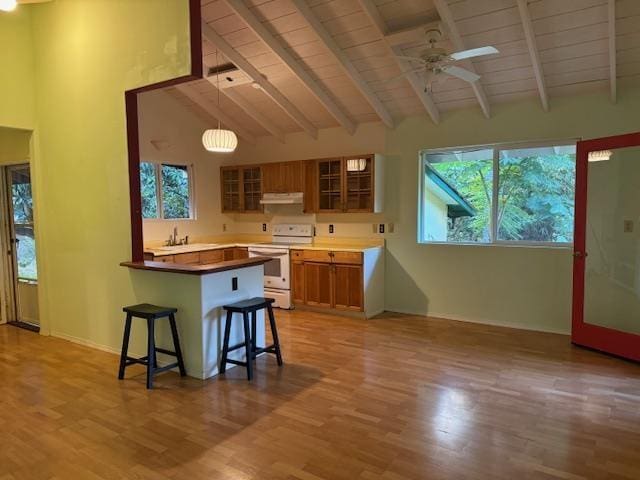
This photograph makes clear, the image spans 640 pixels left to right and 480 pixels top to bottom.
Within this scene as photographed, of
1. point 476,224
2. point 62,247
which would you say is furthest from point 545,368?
point 62,247

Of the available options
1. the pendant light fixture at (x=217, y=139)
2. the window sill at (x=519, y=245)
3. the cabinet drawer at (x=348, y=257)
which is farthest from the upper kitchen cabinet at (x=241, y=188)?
the window sill at (x=519, y=245)

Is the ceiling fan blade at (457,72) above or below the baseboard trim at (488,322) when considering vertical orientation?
above

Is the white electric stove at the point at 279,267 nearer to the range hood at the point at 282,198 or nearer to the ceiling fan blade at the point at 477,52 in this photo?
the range hood at the point at 282,198

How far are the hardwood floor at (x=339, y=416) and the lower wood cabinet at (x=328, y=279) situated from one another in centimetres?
111

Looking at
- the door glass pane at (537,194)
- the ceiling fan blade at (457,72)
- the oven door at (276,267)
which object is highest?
the ceiling fan blade at (457,72)

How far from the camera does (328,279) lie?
5.53 m

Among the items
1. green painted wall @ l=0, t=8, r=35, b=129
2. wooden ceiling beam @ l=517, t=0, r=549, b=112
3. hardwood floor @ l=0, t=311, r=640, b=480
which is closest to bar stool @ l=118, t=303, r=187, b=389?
hardwood floor @ l=0, t=311, r=640, b=480

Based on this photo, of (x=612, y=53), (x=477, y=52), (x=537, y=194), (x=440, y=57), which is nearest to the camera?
(x=477, y=52)

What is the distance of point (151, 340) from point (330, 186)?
10.8ft

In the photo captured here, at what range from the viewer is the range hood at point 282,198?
6035mm

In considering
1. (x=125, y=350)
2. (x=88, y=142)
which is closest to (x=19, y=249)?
(x=88, y=142)

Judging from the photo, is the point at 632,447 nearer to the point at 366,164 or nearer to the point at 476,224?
the point at 476,224

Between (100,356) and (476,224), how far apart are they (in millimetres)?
4389

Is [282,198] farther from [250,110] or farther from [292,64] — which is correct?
[292,64]
